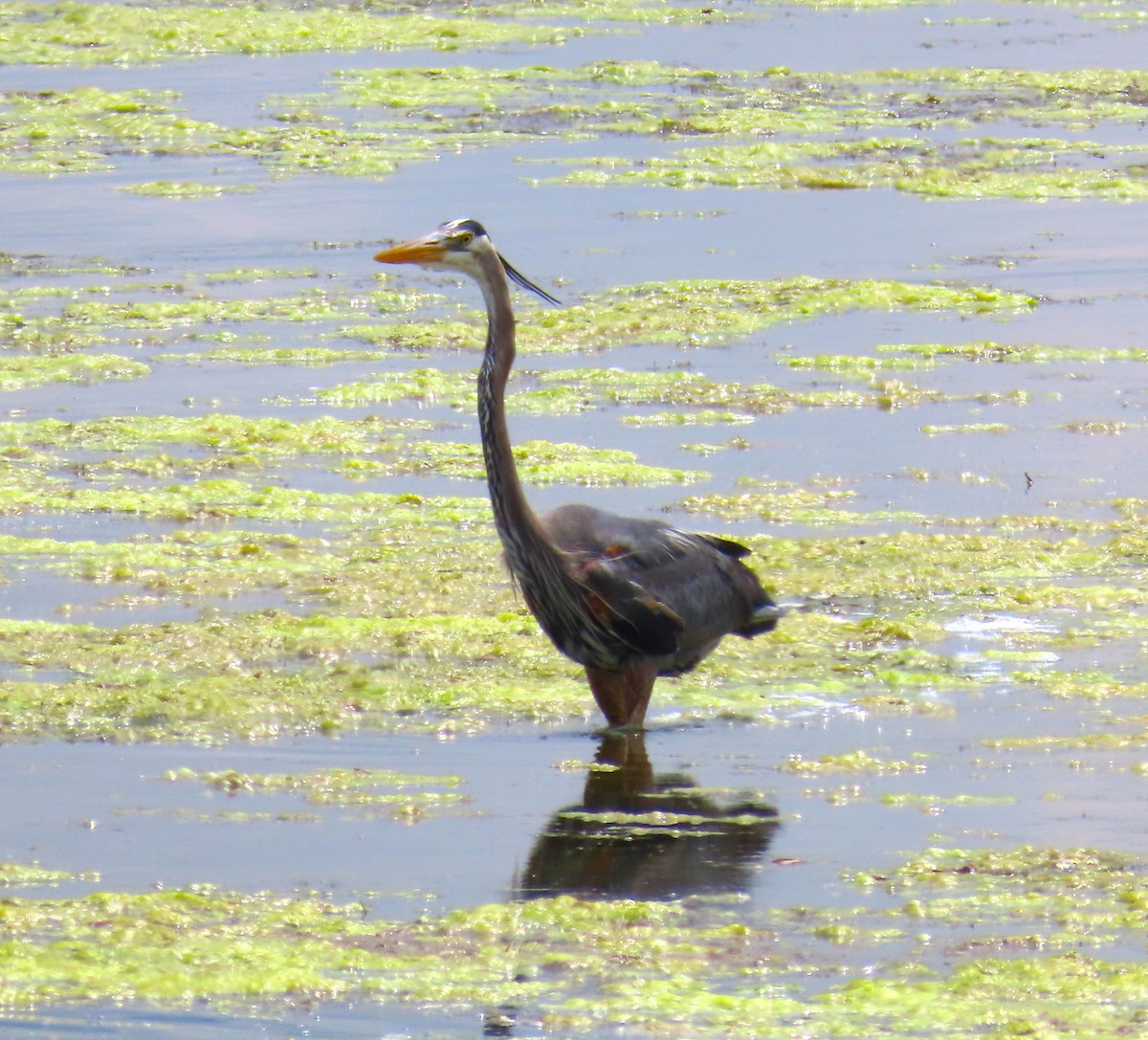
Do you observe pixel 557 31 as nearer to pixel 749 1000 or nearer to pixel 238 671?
pixel 238 671

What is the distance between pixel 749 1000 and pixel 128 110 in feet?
50.3

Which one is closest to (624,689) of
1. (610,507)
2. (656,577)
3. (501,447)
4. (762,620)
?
(656,577)

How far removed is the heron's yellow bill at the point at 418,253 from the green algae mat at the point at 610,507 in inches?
60.0

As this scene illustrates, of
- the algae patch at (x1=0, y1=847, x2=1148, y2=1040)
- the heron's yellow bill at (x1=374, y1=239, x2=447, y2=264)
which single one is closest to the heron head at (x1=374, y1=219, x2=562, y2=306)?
the heron's yellow bill at (x1=374, y1=239, x2=447, y2=264)

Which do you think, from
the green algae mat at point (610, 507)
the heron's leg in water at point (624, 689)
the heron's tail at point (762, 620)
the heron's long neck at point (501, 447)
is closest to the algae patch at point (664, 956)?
the green algae mat at point (610, 507)

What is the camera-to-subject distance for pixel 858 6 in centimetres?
2506

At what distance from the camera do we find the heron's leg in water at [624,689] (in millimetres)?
6730

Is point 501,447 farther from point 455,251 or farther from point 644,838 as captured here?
point 644,838

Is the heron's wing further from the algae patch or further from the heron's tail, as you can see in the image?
the algae patch

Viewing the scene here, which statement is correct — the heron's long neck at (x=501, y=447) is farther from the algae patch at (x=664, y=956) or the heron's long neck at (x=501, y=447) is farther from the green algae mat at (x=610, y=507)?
the algae patch at (x=664, y=956)

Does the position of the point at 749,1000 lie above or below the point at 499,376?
below

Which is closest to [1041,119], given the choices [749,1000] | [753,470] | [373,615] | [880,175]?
[880,175]

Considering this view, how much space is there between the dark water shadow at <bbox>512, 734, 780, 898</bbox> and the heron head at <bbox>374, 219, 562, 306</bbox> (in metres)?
1.60

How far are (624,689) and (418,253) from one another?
5.24ft
